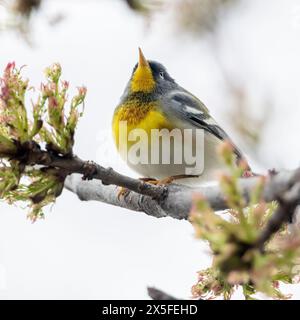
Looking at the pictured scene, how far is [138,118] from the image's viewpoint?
12.3 ft

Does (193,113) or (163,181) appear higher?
(193,113)

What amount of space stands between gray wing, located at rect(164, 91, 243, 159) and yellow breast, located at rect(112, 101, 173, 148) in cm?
14

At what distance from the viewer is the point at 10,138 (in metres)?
1.96

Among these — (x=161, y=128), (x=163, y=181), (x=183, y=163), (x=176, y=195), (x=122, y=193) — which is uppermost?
(x=161, y=128)

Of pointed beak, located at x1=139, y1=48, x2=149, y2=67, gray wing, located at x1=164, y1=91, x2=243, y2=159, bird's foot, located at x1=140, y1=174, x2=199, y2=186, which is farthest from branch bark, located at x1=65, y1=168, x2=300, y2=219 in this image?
pointed beak, located at x1=139, y1=48, x2=149, y2=67

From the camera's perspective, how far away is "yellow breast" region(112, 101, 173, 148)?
3617 mm

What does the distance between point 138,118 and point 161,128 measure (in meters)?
0.22

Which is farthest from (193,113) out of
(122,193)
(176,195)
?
(176,195)

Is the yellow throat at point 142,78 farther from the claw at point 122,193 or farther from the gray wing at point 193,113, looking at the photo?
the claw at point 122,193

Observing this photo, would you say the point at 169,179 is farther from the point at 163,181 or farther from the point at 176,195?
the point at 176,195

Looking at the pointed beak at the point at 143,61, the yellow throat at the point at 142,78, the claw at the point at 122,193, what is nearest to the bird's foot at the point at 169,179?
the claw at the point at 122,193

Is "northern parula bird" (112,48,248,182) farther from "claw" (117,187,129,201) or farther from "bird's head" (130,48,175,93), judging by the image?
"claw" (117,187,129,201)
